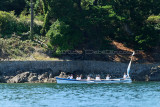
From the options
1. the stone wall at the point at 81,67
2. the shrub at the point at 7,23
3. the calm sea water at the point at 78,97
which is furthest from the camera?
the shrub at the point at 7,23

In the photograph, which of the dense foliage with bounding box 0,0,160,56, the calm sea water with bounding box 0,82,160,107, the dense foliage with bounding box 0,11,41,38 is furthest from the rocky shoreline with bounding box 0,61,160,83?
the dense foliage with bounding box 0,11,41,38

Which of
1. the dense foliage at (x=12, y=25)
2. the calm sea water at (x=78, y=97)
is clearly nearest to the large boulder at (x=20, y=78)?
the calm sea water at (x=78, y=97)

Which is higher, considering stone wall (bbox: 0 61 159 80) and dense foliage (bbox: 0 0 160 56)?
dense foliage (bbox: 0 0 160 56)

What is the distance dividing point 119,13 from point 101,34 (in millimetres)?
4429

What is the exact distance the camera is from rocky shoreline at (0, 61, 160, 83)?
52131 millimetres

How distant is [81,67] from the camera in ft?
183

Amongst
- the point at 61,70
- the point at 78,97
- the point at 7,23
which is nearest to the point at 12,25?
the point at 7,23

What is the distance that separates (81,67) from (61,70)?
3380mm

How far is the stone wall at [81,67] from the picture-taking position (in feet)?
174

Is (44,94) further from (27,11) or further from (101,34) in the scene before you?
(27,11)

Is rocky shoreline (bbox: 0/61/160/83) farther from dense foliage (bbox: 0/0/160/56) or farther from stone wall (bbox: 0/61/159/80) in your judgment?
dense foliage (bbox: 0/0/160/56)

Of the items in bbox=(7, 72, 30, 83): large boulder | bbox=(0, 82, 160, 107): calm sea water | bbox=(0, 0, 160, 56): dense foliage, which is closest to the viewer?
bbox=(0, 82, 160, 107): calm sea water

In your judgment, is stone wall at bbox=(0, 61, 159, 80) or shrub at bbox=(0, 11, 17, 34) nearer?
stone wall at bbox=(0, 61, 159, 80)

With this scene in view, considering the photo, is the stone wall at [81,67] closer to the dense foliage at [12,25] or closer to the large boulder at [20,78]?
the large boulder at [20,78]
